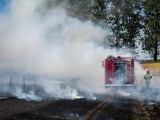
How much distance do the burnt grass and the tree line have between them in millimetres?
47930

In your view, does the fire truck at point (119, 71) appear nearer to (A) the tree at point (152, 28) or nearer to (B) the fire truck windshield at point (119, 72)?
(B) the fire truck windshield at point (119, 72)

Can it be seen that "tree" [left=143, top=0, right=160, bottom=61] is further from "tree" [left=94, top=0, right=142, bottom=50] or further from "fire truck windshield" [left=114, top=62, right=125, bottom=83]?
"fire truck windshield" [left=114, top=62, right=125, bottom=83]

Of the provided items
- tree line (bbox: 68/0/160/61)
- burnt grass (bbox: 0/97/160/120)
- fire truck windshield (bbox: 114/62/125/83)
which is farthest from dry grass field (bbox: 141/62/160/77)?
burnt grass (bbox: 0/97/160/120)

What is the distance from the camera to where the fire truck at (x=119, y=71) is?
4164 centimetres

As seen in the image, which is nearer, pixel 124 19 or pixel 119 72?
pixel 119 72

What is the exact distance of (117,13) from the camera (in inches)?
3226

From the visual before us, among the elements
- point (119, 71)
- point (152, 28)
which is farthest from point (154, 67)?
point (119, 71)

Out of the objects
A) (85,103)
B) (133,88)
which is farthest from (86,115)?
(133,88)

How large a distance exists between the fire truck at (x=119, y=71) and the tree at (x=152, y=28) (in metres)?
34.9

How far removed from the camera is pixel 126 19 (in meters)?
82.2

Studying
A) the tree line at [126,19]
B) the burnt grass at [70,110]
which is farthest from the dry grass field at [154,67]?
the burnt grass at [70,110]

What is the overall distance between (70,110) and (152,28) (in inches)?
2183

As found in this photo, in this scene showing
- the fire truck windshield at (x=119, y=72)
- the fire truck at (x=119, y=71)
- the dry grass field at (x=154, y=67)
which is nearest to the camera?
the fire truck at (x=119, y=71)

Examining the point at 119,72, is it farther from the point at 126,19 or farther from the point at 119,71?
Result: the point at 126,19
